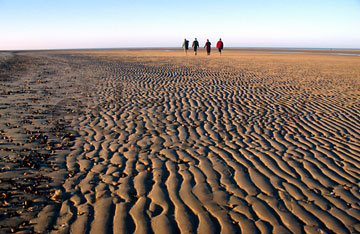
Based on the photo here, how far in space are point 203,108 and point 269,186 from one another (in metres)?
4.42

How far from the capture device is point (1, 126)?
6000 mm

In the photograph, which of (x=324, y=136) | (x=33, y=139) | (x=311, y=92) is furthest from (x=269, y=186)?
(x=311, y=92)

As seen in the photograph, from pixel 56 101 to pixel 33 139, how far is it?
3.55m

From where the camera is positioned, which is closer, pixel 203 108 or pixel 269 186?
pixel 269 186

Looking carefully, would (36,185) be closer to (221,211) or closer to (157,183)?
(157,183)

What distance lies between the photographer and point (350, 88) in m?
11.6

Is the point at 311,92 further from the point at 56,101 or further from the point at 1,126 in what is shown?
the point at 1,126

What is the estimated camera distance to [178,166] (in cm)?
442

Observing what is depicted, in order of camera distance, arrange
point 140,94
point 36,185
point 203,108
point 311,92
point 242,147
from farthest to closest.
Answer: point 311,92 < point 140,94 < point 203,108 < point 242,147 < point 36,185

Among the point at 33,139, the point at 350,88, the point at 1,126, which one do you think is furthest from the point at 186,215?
the point at 350,88

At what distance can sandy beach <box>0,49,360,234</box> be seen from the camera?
3.11m

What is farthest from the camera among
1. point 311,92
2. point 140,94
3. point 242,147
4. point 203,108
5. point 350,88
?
point 350,88

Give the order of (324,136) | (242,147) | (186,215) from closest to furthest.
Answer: (186,215) < (242,147) < (324,136)

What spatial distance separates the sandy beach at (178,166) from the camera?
3.11 m
